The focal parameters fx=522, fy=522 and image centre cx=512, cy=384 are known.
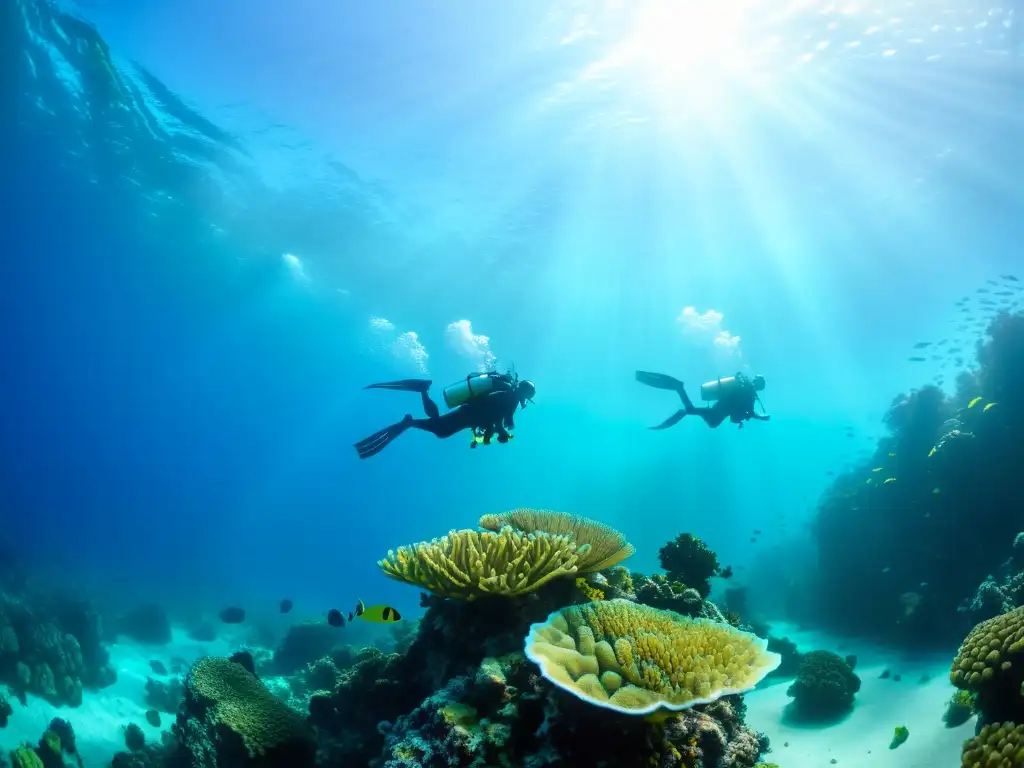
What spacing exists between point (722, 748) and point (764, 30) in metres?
24.0

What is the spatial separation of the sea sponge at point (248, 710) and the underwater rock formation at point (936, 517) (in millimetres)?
12121

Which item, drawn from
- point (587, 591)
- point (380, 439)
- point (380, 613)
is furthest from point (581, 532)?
point (380, 439)

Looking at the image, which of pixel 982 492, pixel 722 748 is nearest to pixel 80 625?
pixel 722 748

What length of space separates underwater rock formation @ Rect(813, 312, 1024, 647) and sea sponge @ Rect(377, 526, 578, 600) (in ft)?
34.7

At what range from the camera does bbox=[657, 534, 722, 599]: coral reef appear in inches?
286

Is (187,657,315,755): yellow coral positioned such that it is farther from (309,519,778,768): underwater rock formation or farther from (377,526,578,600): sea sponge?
(377,526,578,600): sea sponge

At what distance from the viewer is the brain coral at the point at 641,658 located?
3010mm

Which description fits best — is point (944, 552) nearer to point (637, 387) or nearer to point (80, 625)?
point (80, 625)

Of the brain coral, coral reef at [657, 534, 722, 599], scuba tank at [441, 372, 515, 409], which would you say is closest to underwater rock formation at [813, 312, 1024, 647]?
coral reef at [657, 534, 722, 599]

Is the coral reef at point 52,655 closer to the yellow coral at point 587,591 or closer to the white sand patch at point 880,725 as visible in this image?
the yellow coral at point 587,591

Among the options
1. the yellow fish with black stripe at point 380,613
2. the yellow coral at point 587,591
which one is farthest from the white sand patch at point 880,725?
the yellow fish with black stripe at point 380,613

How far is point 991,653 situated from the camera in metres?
4.77

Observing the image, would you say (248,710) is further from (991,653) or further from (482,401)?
(991,653)

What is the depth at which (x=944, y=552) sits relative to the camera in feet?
48.3
